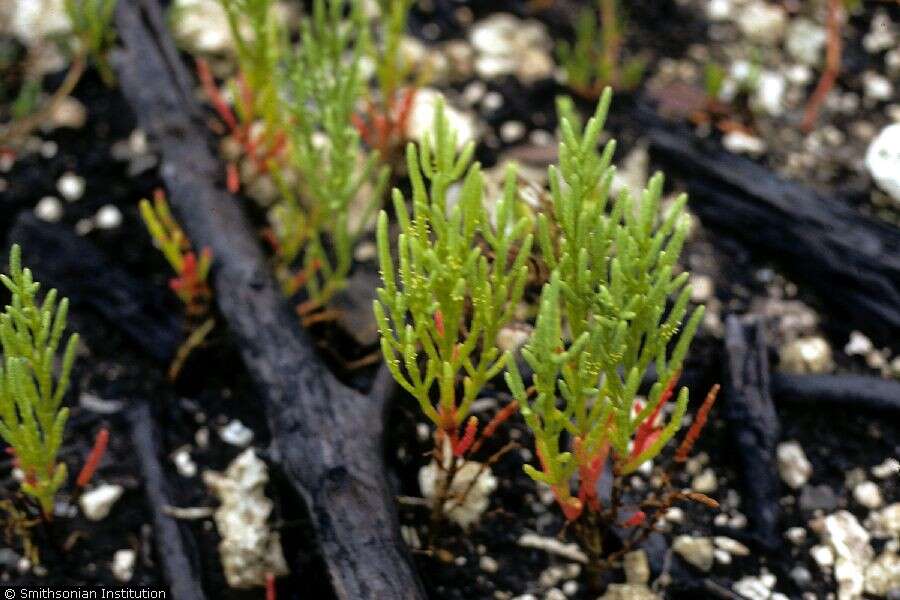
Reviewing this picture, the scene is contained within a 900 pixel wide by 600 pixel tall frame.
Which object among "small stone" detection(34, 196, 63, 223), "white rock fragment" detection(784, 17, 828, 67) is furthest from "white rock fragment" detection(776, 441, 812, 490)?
"small stone" detection(34, 196, 63, 223)

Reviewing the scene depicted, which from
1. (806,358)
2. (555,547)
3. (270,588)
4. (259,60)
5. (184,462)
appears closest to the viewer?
(270,588)

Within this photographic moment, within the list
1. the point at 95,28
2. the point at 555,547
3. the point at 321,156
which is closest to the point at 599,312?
the point at 555,547

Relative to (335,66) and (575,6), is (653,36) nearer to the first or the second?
(575,6)

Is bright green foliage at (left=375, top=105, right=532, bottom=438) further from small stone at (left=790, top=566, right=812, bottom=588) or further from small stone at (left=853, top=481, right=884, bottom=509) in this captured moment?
small stone at (left=853, top=481, right=884, bottom=509)

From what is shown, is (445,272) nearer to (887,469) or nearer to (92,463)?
(92,463)

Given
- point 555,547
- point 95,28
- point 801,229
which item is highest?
point 95,28
